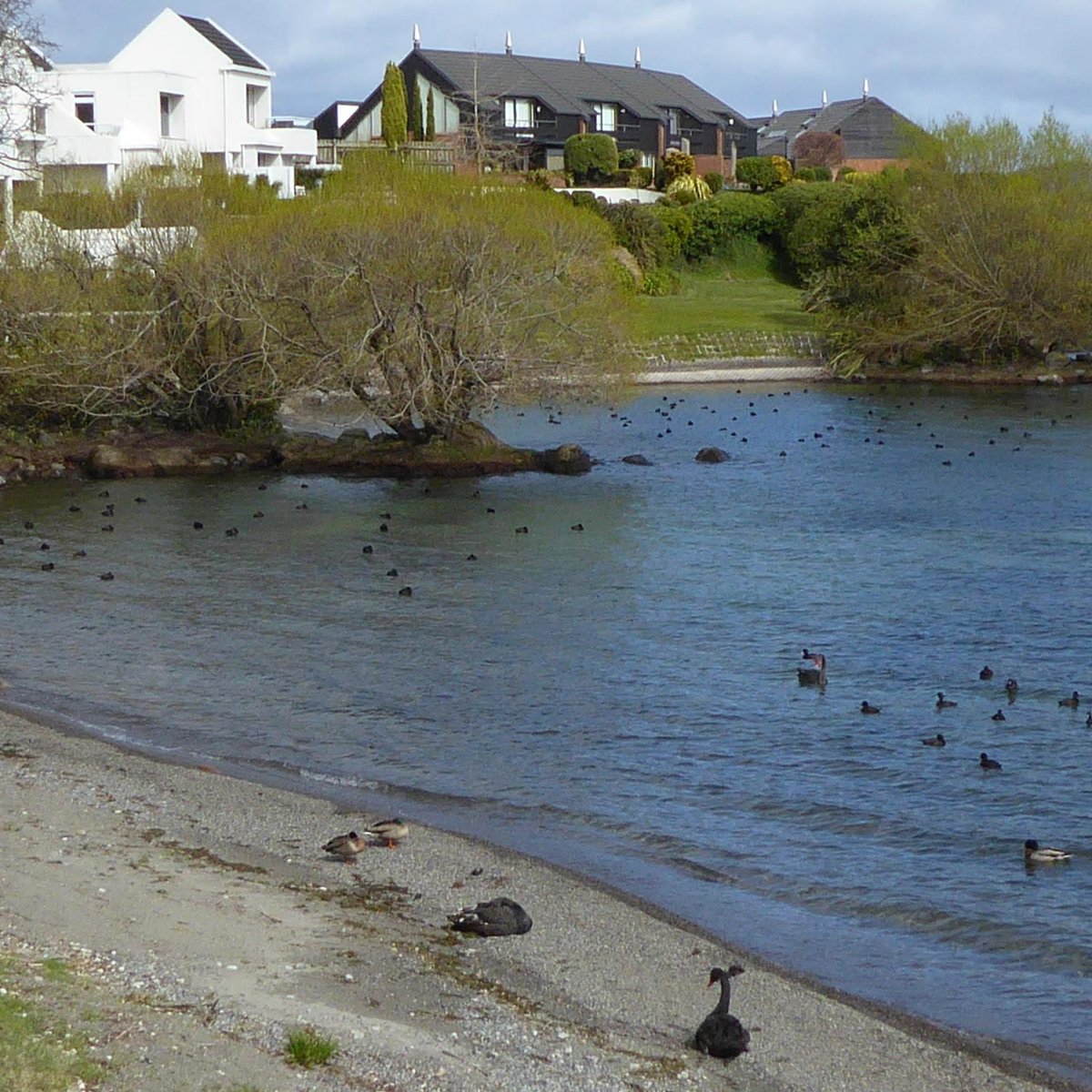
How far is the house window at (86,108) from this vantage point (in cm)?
7869

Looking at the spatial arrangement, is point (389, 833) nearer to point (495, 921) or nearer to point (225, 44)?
point (495, 921)

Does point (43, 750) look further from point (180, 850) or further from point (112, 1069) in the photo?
point (112, 1069)

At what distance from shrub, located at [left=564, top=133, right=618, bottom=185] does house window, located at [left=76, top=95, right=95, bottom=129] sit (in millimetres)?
34129

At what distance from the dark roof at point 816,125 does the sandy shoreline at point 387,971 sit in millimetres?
111895

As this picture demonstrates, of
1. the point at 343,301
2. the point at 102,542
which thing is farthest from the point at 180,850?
the point at 343,301

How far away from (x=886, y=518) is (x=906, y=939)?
25404mm

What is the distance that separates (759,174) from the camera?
104 m

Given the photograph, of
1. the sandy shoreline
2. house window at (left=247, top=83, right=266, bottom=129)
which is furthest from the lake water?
house window at (left=247, top=83, right=266, bottom=129)

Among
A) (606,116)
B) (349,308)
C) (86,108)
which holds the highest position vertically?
(606,116)

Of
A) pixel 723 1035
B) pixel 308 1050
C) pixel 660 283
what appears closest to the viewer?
pixel 308 1050

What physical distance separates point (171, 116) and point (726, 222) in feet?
111

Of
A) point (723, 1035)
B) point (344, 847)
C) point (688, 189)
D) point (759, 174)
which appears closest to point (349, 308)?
point (344, 847)

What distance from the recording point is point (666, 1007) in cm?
1213

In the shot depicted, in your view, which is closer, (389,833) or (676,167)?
A: (389,833)
